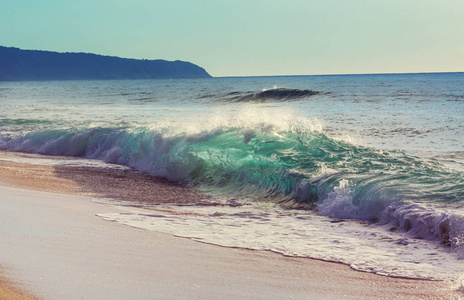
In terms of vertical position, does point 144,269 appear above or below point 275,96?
below

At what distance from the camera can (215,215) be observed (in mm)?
6523

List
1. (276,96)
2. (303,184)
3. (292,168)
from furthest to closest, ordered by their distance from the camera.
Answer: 1. (276,96)
2. (292,168)
3. (303,184)

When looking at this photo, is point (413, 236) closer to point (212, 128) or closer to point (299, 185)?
point (299, 185)

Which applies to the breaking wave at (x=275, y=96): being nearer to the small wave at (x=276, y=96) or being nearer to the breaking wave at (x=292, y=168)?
the small wave at (x=276, y=96)

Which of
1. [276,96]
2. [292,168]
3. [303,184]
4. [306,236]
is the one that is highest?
[276,96]

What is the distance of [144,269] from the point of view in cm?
395

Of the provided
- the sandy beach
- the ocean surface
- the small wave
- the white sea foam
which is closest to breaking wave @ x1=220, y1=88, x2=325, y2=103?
the small wave

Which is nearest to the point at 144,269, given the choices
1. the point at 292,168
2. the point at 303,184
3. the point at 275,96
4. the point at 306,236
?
the point at 306,236

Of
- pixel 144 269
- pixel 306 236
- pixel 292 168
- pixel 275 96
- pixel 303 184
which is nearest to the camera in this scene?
pixel 144 269

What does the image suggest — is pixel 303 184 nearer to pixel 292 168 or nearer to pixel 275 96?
pixel 292 168

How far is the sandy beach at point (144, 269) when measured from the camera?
11.5ft

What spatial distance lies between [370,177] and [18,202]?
4961mm

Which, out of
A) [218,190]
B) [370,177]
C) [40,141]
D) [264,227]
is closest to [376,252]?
[264,227]

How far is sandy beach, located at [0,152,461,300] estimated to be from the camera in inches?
138
